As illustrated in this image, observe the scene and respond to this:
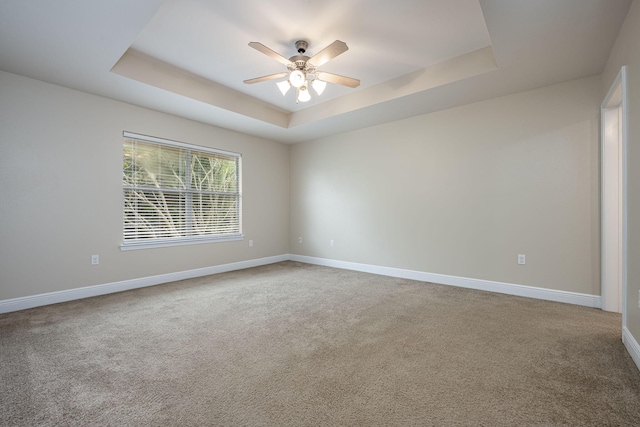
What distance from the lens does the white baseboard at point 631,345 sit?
73.9 inches

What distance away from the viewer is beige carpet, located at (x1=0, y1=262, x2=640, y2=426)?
57.8 inches

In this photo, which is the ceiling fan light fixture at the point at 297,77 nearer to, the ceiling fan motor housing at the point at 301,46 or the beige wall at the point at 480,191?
the ceiling fan motor housing at the point at 301,46

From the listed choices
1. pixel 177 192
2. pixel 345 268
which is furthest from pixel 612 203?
pixel 177 192

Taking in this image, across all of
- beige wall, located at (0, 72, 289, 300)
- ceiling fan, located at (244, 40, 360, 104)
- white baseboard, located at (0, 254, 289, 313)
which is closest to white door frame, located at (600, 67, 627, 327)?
ceiling fan, located at (244, 40, 360, 104)

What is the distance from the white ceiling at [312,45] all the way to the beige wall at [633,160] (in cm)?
19

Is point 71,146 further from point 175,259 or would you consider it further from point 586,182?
point 586,182

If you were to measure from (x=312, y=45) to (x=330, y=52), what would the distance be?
0.52m

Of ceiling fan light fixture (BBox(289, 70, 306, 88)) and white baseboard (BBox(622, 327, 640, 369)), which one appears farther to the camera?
ceiling fan light fixture (BBox(289, 70, 306, 88))

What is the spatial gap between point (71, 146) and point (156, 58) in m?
1.49

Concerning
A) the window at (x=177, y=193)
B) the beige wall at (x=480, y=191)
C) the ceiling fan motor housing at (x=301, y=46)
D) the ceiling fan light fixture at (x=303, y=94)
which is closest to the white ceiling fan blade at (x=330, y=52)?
the ceiling fan motor housing at (x=301, y=46)

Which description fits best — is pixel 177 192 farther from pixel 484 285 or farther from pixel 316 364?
pixel 484 285

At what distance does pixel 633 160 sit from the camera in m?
2.04

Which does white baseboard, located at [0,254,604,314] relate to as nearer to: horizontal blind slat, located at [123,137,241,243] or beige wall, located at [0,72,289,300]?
beige wall, located at [0,72,289,300]

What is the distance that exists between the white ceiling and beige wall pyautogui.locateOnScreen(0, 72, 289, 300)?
0.89 feet
